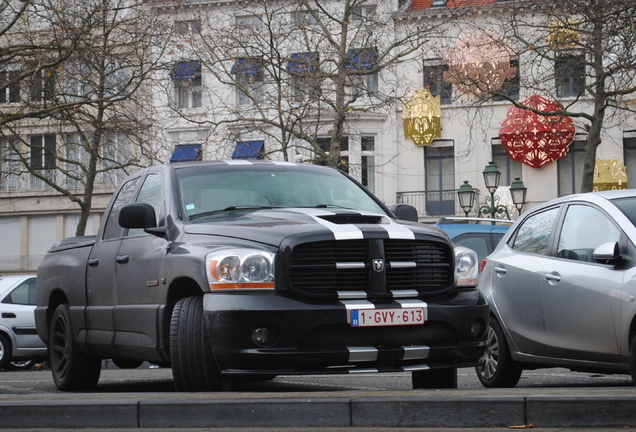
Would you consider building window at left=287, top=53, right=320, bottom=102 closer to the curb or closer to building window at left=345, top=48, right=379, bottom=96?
building window at left=345, top=48, right=379, bottom=96

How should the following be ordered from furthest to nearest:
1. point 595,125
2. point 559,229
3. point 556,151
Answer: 1. point 556,151
2. point 595,125
3. point 559,229

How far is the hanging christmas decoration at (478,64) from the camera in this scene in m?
28.0

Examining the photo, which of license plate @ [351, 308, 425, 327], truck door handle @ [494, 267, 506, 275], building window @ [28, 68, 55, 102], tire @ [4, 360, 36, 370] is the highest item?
building window @ [28, 68, 55, 102]

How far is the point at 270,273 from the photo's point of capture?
6.63 metres

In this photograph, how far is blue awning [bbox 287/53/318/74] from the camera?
30.6m

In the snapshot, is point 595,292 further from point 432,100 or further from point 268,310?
point 432,100

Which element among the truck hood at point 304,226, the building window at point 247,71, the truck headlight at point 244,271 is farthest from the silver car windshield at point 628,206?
the building window at point 247,71

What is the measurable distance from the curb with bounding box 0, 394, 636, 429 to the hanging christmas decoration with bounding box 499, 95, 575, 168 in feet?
113

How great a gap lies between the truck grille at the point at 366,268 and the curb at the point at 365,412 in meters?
0.95

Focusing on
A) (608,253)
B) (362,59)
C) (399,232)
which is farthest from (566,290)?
(362,59)

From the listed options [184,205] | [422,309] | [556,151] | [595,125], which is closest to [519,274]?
[422,309]

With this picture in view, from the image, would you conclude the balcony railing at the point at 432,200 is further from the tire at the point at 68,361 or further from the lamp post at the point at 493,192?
the tire at the point at 68,361

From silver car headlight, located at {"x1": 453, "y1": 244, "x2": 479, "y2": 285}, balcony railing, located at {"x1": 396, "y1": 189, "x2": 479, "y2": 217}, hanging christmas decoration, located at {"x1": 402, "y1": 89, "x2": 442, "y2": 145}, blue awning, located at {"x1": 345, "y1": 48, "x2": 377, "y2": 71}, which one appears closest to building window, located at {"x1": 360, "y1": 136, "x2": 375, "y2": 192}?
balcony railing, located at {"x1": 396, "y1": 189, "x2": 479, "y2": 217}

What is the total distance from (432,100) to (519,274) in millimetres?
32291
